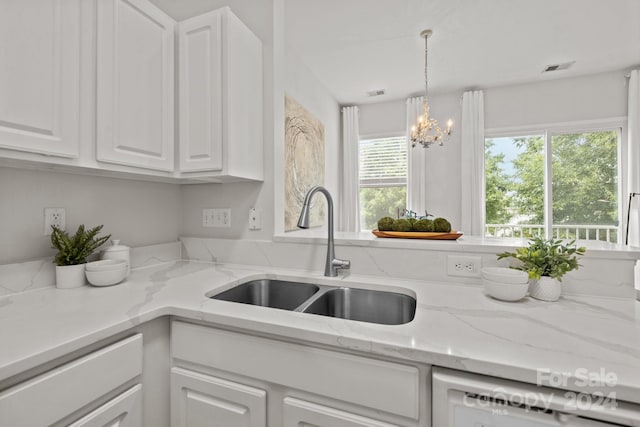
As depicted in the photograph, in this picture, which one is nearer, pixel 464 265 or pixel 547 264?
pixel 547 264

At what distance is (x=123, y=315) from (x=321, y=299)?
67 centimetres

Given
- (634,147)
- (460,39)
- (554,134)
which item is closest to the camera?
(460,39)

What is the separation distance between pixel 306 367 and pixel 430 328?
34cm

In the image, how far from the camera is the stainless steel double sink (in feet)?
3.76

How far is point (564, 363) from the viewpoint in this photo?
593mm

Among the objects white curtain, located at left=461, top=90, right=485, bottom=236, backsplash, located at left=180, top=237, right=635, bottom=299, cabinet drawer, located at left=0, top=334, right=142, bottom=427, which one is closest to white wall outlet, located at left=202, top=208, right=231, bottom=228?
backsplash, located at left=180, top=237, right=635, bottom=299

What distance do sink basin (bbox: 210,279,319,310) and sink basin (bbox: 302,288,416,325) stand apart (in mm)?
103

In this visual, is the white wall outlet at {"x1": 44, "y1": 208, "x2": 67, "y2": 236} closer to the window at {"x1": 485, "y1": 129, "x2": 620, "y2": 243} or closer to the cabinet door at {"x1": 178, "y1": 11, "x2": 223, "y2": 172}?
the cabinet door at {"x1": 178, "y1": 11, "x2": 223, "y2": 172}

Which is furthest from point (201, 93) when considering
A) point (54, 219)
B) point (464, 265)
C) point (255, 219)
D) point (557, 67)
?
point (557, 67)

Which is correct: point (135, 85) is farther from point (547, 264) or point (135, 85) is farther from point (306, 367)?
point (547, 264)

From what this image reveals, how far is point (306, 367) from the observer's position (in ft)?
2.55

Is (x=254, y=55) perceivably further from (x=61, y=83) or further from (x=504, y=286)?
(x=504, y=286)

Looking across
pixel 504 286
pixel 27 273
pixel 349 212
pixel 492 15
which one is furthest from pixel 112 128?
pixel 349 212

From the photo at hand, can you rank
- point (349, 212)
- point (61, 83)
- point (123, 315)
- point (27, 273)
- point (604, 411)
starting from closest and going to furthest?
point (604, 411) < point (123, 315) < point (61, 83) < point (27, 273) < point (349, 212)
